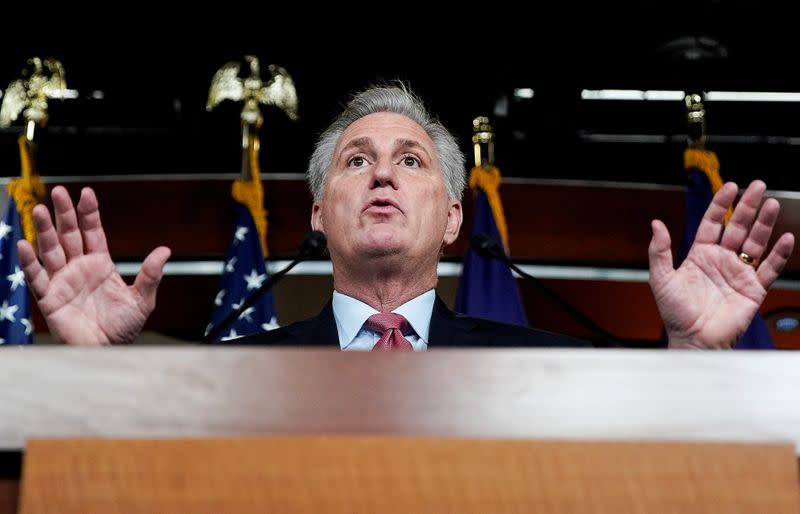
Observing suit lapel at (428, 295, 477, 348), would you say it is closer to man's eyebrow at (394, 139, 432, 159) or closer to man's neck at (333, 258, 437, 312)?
man's neck at (333, 258, 437, 312)

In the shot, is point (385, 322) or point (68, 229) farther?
point (385, 322)

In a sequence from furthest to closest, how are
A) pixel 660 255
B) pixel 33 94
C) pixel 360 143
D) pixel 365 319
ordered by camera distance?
pixel 33 94
pixel 360 143
pixel 365 319
pixel 660 255

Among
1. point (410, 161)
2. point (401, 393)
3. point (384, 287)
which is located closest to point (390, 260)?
point (384, 287)

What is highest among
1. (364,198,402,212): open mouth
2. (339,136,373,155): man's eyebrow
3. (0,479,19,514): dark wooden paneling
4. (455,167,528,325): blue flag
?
(339,136,373,155): man's eyebrow

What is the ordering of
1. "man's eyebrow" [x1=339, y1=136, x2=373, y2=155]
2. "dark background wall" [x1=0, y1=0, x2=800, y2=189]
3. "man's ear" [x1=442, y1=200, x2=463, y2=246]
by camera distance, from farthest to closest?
"dark background wall" [x1=0, y1=0, x2=800, y2=189] → "man's ear" [x1=442, y1=200, x2=463, y2=246] → "man's eyebrow" [x1=339, y1=136, x2=373, y2=155]

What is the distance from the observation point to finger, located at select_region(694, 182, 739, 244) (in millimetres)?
1336

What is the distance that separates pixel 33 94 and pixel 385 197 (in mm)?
1843

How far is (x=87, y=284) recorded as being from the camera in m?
1.28

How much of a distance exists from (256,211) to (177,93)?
81 cm

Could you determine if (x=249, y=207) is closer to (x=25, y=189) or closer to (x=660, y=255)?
(x=25, y=189)

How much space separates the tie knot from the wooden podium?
99 centimetres

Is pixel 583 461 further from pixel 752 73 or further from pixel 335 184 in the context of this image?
pixel 752 73

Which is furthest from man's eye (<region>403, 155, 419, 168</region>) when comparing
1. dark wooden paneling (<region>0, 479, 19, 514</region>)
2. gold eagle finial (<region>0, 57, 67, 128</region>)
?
gold eagle finial (<region>0, 57, 67, 128</region>)

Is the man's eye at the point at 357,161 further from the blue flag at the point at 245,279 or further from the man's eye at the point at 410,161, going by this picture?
the blue flag at the point at 245,279
